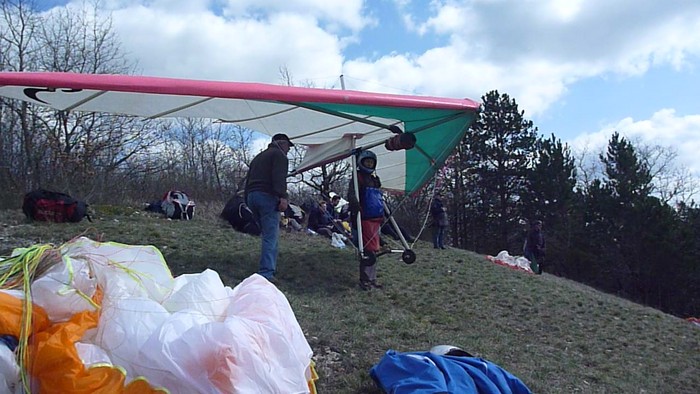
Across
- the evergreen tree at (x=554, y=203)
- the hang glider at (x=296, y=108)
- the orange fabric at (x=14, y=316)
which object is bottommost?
the evergreen tree at (x=554, y=203)

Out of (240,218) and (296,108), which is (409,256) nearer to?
(296,108)

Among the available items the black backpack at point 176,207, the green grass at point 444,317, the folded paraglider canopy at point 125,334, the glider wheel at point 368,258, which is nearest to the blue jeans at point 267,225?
the green grass at point 444,317

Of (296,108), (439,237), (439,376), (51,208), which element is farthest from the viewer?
(439,237)

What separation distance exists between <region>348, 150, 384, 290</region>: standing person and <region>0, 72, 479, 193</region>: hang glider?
1.60ft

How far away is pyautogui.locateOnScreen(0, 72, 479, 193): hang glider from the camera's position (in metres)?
3.54

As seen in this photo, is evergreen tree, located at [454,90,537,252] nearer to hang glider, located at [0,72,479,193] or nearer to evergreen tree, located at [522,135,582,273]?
evergreen tree, located at [522,135,582,273]

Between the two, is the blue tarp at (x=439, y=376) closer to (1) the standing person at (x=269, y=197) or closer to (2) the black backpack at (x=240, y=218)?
(1) the standing person at (x=269, y=197)

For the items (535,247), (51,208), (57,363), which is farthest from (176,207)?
(57,363)

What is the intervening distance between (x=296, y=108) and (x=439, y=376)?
3331 mm

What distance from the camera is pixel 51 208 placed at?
849cm

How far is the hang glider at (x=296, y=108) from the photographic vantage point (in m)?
3.54

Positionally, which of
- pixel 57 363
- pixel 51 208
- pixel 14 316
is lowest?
pixel 51 208

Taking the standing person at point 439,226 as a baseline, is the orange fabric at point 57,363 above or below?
above

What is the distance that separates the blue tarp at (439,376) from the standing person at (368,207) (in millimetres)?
2674
